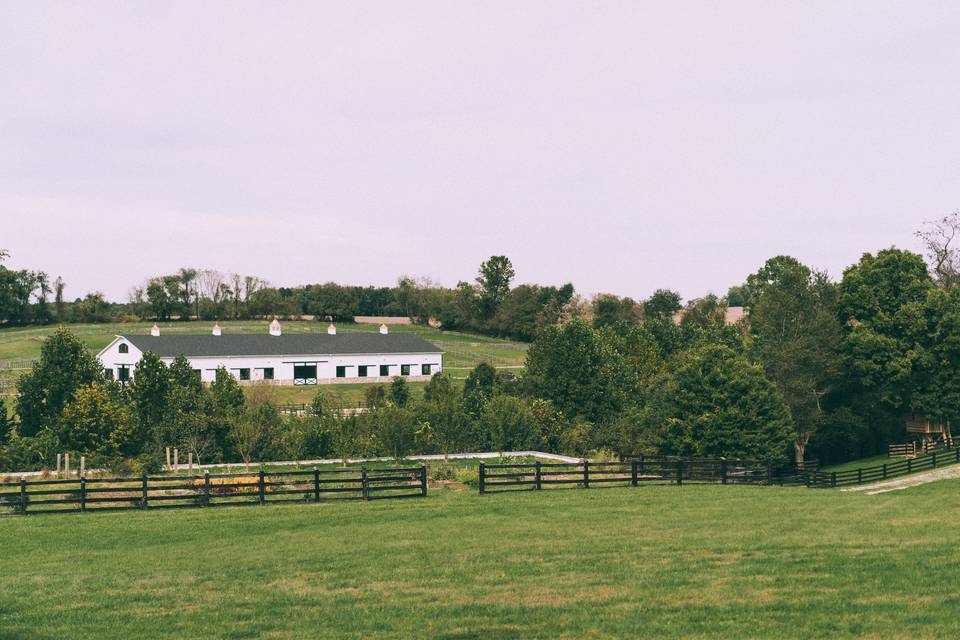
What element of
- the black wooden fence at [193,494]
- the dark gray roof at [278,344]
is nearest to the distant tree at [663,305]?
the dark gray roof at [278,344]

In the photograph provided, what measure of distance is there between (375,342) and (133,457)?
60975 millimetres

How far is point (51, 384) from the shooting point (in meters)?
57.9

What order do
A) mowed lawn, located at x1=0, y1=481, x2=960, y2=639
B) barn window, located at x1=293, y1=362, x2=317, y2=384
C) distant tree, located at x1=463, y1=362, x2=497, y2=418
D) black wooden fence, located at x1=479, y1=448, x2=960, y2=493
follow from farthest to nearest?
1. barn window, located at x1=293, y1=362, x2=317, y2=384
2. distant tree, located at x1=463, y1=362, x2=497, y2=418
3. black wooden fence, located at x1=479, y1=448, x2=960, y2=493
4. mowed lawn, located at x1=0, y1=481, x2=960, y2=639

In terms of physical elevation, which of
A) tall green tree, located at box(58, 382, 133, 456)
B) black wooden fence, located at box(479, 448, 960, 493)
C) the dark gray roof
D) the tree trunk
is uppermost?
the dark gray roof

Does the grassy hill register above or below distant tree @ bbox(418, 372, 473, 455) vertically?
above

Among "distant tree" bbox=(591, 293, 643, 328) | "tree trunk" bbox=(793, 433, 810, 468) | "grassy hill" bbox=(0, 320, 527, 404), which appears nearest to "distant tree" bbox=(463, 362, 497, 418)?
"grassy hill" bbox=(0, 320, 527, 404)

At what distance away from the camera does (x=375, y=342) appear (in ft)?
370

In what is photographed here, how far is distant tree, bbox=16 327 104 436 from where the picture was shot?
5778 cm

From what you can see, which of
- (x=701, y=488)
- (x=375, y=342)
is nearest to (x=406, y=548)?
(x=701, y=488)

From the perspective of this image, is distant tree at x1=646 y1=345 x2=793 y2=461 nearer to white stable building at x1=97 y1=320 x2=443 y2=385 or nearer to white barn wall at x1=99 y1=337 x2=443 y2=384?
white barn wall at x1=99 y1=337 x2=443 y2=384

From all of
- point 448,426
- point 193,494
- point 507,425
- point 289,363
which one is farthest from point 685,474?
point 289,363

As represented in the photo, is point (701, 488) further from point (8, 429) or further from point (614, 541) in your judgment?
point (8, 429)

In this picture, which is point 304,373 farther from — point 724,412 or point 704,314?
point 704,314

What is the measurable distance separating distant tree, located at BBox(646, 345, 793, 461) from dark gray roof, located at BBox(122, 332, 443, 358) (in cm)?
5841
